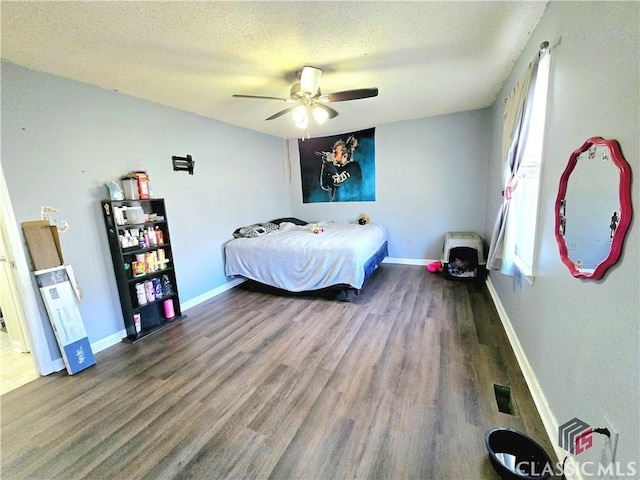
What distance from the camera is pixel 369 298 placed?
3441 mm

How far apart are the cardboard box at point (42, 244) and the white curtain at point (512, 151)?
12.9 ft

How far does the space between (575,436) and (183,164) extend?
4049mm

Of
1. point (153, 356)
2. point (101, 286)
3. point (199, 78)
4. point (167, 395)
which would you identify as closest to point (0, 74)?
point (199, 78)

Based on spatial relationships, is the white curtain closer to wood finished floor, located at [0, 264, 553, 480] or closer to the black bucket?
wood finished floor, located at [0, 264, 553, 480]

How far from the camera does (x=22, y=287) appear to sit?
7.11 ft

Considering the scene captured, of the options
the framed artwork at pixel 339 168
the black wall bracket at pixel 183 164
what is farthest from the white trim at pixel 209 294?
the framed artwork at pixel 339 168

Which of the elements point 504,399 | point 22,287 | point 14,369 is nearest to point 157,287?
point 22,287

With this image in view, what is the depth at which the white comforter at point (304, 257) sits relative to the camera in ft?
10.8

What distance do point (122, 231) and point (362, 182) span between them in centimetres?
376

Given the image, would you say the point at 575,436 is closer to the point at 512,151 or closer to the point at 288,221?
the point at 512,151

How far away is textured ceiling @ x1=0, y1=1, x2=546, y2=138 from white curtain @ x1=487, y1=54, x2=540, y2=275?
0.39 metres

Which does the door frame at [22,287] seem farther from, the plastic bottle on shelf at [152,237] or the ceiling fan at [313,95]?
the ceiling fan at [313,95]

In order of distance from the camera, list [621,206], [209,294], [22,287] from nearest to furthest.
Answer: [621,206], [22,287], [209,294]

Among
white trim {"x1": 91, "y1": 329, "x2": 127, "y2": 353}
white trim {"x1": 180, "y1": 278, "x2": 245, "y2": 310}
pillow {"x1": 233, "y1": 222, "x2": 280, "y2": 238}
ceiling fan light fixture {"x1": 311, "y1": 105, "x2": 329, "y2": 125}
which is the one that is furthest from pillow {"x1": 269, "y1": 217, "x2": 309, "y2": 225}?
white trim {"x1": 91, "y1": 329, "x2": 127, "y2": 353}
